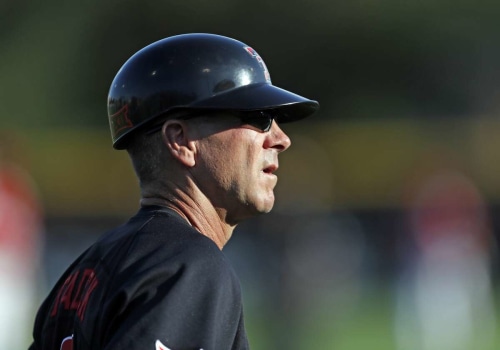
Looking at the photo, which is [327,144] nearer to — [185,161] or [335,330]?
[335,330]

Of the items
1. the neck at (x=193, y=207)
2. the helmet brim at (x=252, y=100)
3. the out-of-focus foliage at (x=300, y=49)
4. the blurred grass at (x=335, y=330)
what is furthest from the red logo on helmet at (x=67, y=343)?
the out-of-focus foliage at (x=300, y=49)

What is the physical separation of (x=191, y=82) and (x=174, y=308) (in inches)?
25.4

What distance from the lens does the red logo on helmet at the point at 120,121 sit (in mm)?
2717

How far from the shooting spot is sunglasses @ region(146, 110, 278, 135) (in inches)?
105

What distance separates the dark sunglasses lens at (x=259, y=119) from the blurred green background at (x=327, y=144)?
10240mm

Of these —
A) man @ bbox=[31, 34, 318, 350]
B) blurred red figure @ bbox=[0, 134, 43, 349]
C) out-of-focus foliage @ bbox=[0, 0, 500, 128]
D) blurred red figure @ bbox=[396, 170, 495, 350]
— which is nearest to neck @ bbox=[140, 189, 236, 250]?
man @ bbox=[31, 34, 318, 350]

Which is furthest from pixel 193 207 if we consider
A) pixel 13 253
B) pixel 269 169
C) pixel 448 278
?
pixel 448 278

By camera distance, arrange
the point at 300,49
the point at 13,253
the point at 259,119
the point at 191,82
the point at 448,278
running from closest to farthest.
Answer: the point at 191,82 → the point at 259,119 → the point at 13,253 → the point at 448,278 → the point at 300,49

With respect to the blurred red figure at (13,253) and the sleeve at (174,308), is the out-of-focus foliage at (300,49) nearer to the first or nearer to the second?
the blurred red figure at (13,253)

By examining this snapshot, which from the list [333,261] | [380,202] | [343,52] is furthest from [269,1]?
[333,261]

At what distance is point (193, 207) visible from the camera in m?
2.67

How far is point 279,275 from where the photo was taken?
15.1m

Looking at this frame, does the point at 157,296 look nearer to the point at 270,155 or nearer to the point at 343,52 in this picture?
the point at 270,155

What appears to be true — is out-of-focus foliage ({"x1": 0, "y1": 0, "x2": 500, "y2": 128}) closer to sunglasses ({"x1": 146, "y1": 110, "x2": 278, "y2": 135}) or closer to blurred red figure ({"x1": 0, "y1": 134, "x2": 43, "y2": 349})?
blurred red figure ({"x1": 0, "y1": 134, "x2": 43, "y2": 349})
